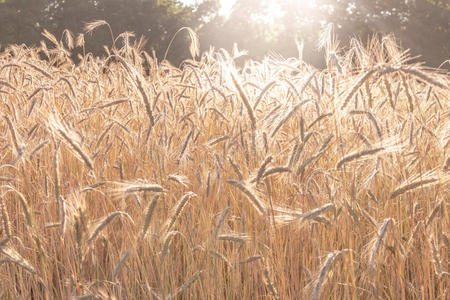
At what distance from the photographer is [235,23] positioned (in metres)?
25.6

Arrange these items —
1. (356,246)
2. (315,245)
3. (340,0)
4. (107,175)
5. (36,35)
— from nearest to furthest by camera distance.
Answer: (315,245) < (356,246) < (107,175) < (36,35) < (340,0)

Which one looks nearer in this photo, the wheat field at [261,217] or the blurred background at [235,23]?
the wheat field at [261,217]

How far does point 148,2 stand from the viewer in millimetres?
22469

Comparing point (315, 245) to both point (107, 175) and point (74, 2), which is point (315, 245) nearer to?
point (107, 175)

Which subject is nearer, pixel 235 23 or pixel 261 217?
pixel 261 217

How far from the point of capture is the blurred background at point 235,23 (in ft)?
64.4

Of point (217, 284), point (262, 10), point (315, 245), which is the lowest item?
point (217, 284)

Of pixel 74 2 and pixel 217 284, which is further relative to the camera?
pixel 74 2

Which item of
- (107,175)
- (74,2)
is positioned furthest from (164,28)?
(107,175)

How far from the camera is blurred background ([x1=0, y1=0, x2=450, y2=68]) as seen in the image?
19641 millimetres

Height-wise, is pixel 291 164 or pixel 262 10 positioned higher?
pixel 262 10

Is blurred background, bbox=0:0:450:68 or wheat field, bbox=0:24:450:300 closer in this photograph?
wheat field, bbox=0:24:450:300

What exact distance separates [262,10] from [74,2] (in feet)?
36.5

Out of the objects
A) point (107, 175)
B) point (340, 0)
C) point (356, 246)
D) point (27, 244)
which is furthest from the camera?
point (340, 0)
